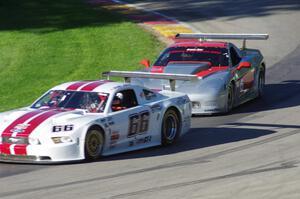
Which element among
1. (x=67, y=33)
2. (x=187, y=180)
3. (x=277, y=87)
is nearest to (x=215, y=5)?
(x=67, y=33)

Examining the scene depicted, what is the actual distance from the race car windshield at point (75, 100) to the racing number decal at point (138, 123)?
1.83 feet

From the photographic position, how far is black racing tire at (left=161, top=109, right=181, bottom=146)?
49.1ft

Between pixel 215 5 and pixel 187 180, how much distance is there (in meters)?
24.3

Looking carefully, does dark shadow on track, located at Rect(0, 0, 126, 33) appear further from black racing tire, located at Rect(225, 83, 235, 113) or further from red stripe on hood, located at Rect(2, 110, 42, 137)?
red stripe on hood, located at Rect(2, 110, 42, 137)

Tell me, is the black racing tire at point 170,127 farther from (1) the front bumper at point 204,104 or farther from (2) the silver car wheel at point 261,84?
(2) the silver car wheel at point 261,84

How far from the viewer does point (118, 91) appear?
14.4 m

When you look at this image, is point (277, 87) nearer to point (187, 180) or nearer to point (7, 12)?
point (187, 180)

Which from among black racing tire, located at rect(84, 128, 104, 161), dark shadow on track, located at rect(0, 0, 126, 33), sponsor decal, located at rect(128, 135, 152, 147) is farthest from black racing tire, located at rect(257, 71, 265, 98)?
dark shadow on track, located at rect(0, 0, 126, 33)

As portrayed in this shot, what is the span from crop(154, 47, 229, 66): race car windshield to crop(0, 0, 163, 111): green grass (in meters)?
3.60

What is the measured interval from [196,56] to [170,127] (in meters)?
4.62

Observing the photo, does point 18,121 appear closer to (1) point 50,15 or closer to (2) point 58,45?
(2) point 58,45

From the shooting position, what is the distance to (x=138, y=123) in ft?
47.0

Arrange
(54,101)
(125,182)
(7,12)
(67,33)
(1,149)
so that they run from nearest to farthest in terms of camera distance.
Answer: (125,182) → (1,149) → (54,101) → (67,33) → (7,12)

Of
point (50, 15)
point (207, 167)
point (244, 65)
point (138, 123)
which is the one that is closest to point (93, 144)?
point (138, 123)
